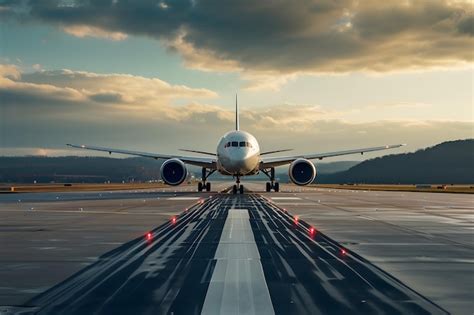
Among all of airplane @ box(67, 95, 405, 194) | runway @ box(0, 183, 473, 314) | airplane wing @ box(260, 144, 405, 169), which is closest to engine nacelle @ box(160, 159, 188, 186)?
airplane @ box(67, 95, 405, 194)

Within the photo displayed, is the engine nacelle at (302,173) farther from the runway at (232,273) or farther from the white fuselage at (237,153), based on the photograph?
the runway at (232,273)

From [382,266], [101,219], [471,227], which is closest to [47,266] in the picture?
[382,266]

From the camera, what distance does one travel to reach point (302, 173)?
46.6 metres

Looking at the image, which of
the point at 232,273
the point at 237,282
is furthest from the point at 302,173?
the point at 237,282

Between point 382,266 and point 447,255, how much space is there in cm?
247

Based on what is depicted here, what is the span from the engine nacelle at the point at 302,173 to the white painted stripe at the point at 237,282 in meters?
31.5

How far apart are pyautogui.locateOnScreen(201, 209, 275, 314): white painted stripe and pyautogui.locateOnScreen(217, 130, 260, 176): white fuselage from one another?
91.5 ft

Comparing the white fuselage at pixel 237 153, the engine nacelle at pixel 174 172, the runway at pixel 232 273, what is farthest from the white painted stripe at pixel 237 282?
the engine nacelle at pixel 174 172

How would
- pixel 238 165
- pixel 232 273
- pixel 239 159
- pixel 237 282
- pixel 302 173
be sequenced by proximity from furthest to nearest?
pixel 302 173 < pixel 238 165 < pixel 239 159 < pixel 232 273 < pixel 237 282

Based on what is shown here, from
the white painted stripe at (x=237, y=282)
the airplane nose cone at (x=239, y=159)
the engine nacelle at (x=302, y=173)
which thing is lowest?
the white painted stripe at (x=237, y=282)

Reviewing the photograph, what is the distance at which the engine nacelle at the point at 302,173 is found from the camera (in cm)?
4622

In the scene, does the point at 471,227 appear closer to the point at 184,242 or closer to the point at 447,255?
the point at 447,255

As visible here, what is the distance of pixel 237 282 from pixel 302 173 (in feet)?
125

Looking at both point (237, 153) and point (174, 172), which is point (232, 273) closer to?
point (237, 153)
